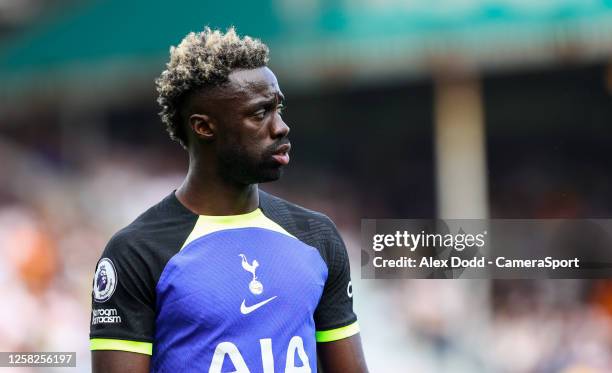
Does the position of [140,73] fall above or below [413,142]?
above

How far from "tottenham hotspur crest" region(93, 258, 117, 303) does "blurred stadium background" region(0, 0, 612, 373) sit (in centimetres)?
195

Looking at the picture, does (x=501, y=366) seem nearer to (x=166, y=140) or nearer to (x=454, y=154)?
→ (x=454, y=154)

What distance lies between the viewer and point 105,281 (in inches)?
89.6

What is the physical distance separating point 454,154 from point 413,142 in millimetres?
175

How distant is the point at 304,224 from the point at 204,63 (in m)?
0.48

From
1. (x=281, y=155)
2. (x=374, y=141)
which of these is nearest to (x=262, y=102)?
(x=281, y=155)

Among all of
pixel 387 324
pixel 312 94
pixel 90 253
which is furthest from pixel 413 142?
pixel 90 253

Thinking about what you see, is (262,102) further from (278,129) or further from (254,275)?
(254,275)

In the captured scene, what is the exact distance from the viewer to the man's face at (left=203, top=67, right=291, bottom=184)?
2.33 metres

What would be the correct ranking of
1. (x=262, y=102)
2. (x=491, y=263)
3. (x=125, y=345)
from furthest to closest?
1. (x=491, y=263)
2. (x=262, y=102)
3. (x=125, y=345)

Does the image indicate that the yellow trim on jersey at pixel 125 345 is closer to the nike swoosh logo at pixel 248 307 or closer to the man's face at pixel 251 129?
the nike swoosh logo at pixel 248 307

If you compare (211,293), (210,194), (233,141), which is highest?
(233,141)

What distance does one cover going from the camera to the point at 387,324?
4191mm

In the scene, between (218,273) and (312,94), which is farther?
(312,94)
